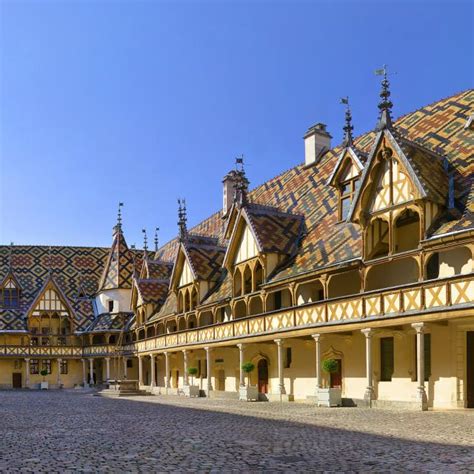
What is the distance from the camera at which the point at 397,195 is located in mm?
21750

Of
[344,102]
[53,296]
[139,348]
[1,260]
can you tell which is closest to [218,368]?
[139,348]

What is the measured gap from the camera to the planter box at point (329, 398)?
2278 cm

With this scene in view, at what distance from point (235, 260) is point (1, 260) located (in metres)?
37.2

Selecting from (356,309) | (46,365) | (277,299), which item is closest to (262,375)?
(277,299)

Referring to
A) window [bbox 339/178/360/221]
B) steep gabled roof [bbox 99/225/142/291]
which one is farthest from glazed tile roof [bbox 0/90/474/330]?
steep gabled roof [bbox 99/225/142/291]

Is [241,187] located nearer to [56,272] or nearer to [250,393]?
[250,393]

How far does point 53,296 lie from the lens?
5853cm

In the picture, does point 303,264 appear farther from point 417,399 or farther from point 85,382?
point 85,382

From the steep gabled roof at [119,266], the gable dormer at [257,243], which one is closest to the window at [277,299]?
the gable dormer at [257,243]

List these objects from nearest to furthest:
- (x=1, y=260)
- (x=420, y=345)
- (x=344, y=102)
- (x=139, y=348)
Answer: (x=420, y=345), (x=344, y=102), (x=139, y=348), (x=1, y=260)

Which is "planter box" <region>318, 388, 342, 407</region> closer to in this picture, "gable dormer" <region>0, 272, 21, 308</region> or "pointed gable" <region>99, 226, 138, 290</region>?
"pointed gable" <region>99, 226, 138, 290</region>

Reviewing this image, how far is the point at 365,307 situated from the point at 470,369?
11.7 ft

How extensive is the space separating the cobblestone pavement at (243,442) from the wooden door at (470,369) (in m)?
1.72

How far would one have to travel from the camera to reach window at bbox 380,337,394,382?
23.2 metres
